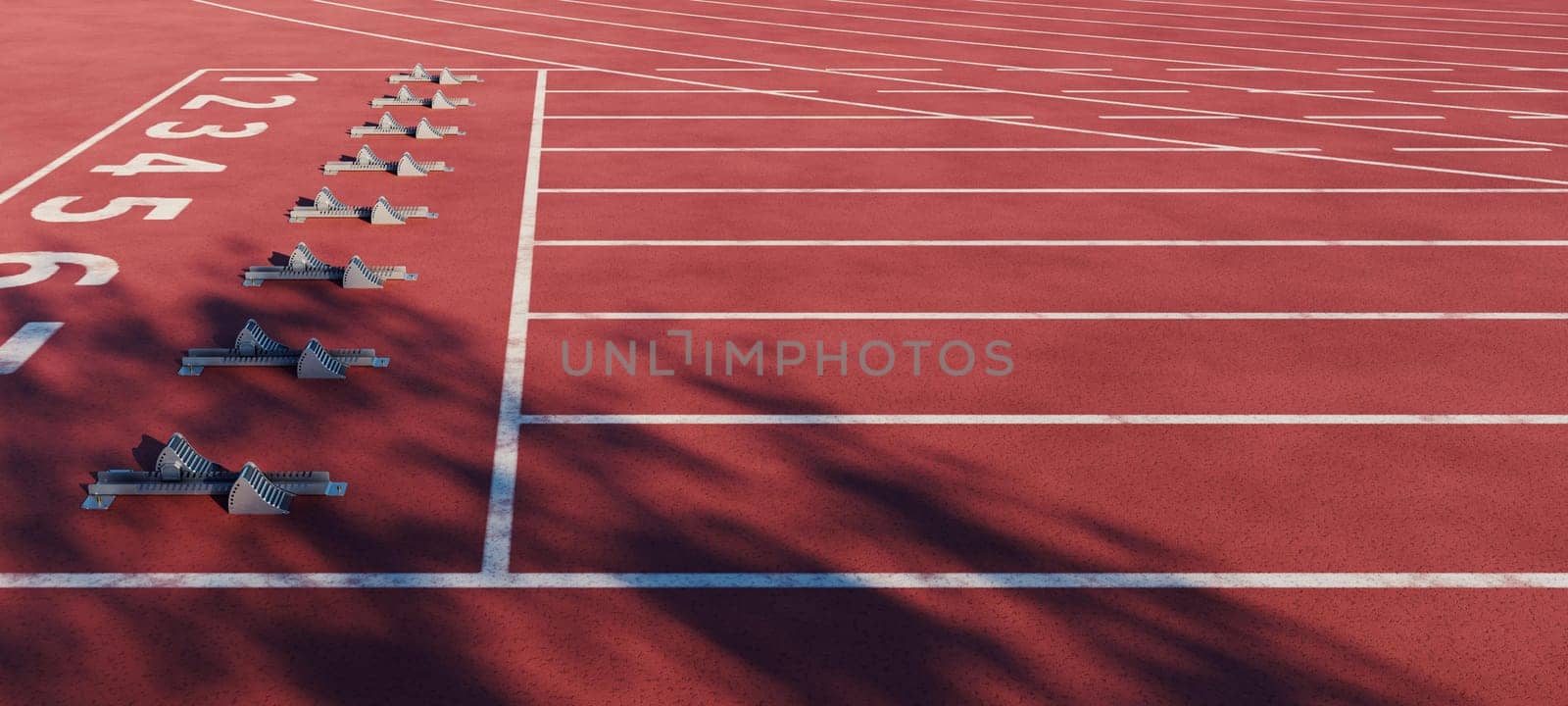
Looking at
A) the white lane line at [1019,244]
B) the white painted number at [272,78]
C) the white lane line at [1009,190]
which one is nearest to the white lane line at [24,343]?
the white lane line at [1019,244]

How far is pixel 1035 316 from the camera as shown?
7773 millimetres

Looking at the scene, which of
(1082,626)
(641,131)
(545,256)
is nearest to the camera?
(1082,626)

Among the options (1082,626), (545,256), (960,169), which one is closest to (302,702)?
(1082,626)

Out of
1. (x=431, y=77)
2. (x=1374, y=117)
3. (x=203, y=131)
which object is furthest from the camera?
(x=431, y=77)

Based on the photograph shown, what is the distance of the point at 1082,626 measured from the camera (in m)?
4.80

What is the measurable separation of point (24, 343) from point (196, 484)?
8.17 ft

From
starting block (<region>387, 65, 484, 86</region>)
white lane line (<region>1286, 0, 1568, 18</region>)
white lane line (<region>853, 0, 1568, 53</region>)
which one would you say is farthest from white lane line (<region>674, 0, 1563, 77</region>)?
starting block (<region>387, 65, 484, 86</region>)

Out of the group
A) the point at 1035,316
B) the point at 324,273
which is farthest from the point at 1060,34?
the point at 324,273

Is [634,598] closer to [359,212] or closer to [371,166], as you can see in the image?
[359,212]

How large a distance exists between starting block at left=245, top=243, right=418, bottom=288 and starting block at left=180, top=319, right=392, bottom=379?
117cm

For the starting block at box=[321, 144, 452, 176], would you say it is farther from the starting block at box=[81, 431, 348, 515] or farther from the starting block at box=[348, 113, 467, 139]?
the starting block at box=[81, 431, 348, 515]

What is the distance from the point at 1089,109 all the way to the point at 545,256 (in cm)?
747

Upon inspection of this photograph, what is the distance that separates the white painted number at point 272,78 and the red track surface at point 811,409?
43.0 inches

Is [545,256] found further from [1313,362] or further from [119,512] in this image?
[1313,362]
